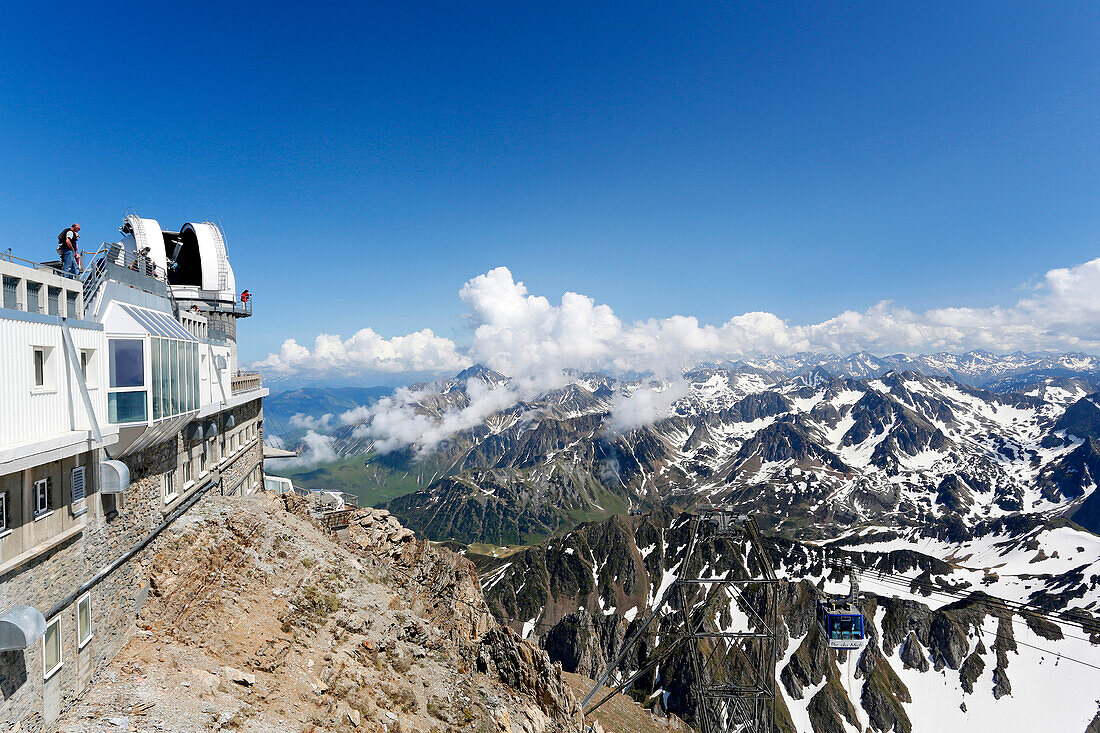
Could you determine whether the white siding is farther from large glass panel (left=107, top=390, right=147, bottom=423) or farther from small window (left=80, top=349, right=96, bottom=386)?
large glass panel (left=107, top=390, right=147, bottom=423)

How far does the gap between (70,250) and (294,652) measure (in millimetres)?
21006

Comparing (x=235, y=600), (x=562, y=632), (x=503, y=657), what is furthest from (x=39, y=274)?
(x=562, y=632)

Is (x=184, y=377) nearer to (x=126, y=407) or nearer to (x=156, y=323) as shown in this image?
(x=156, y=323)

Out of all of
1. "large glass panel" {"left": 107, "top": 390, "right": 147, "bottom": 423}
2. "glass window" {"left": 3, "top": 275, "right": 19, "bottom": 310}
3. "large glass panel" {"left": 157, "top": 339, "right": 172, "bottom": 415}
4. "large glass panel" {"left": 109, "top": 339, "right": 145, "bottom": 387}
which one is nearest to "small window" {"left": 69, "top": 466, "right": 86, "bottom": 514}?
"large glass panel" {"left": 107, "top": 390, "right": 147, "bottom": 423}

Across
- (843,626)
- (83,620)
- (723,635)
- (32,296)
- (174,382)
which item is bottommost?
(843,626)

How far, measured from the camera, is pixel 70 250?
912 inches

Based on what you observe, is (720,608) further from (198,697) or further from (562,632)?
(198,697)

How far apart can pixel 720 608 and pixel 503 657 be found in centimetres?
16504

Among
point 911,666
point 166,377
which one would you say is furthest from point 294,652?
point 911,666

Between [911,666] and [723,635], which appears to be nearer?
[723,635]

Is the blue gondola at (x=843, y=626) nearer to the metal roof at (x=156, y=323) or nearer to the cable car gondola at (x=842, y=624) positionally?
the cable car gondola at (x=842, y=624)

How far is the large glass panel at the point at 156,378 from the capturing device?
2158 centimetres

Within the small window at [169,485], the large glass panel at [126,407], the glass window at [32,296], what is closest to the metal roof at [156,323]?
the large glass panel at [126,407]

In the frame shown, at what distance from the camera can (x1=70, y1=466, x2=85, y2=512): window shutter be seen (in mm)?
18359
